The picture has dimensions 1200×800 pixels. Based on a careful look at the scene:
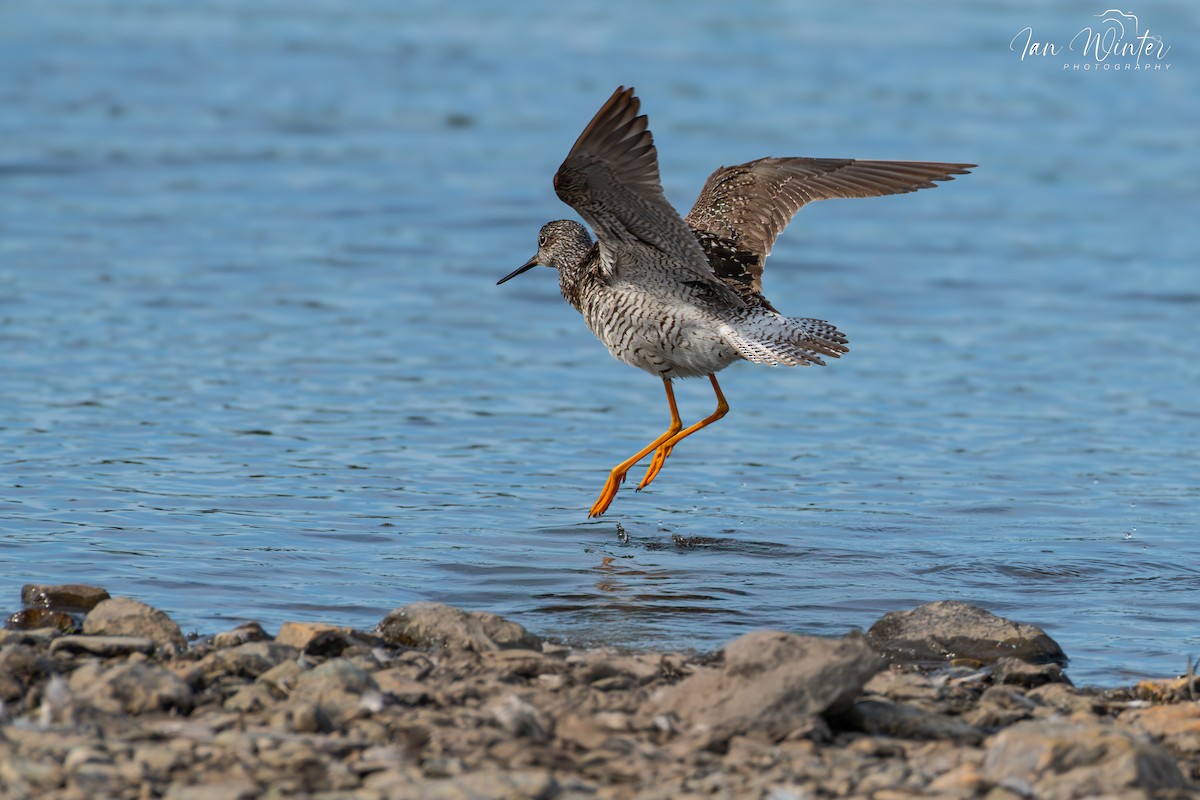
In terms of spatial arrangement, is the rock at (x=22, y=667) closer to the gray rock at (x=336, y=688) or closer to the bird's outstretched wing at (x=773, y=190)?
the gray rock at (x=336, y=688)

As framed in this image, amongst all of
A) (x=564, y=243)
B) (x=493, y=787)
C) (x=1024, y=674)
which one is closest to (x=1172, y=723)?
(x=1024, y=674)

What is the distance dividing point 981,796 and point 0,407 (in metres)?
7.29

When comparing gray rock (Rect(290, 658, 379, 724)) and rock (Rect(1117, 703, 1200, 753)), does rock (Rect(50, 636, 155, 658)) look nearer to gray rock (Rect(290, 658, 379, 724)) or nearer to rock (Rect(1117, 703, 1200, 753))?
gray rock (Rect(290, 658, 379, 724))

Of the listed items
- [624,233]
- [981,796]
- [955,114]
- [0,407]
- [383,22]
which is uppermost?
[383,22]

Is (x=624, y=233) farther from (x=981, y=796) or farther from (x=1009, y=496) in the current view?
(x=981, y=796)

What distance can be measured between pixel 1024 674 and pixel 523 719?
2.06 m

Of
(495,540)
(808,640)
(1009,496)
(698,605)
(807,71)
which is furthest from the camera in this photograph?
(807,71)

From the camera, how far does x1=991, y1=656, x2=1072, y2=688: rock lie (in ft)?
20.1

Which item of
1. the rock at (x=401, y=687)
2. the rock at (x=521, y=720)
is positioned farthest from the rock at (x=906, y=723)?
the rock at (x=401, y=687)

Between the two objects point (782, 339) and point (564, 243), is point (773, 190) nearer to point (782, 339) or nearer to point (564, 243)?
point (564, 243)

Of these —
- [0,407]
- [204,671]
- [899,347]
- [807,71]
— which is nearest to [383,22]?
[807,71]

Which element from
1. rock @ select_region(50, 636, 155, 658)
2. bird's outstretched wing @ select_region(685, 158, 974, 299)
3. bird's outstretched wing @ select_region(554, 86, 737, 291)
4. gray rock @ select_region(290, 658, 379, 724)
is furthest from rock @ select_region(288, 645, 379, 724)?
bird's outstretched wing @ select_region(685, 158, 974, 299)

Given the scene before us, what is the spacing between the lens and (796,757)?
5.00 m

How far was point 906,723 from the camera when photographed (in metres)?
5.38
